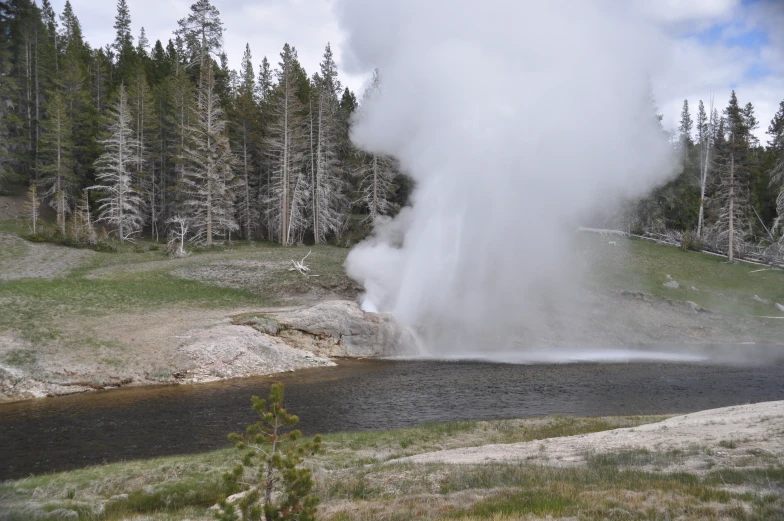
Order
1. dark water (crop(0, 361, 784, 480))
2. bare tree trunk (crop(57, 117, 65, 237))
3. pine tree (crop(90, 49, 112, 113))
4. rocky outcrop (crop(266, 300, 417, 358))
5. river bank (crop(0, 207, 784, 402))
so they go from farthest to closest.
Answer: pine tree (crop(90, 49, 112, 113))
bare tree trunk (crop(57, 117, 65, 237))
rocky outcrop (crop(266, 300, 417, 358))
river bank (crop(0, 207, 784, 402))
dark water (crop(0, 361, 784, 480))

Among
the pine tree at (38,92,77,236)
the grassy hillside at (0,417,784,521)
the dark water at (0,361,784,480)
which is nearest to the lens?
the grassy hillside at (0,417,784,521)

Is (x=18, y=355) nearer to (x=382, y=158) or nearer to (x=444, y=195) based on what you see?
(x=444, y=195)

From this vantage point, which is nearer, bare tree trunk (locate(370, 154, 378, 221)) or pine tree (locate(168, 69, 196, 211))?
pine tree (locate(168, 69, 196, 211))

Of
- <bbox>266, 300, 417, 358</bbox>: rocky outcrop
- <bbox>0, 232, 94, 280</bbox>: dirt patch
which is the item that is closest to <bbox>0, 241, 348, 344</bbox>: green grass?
<bbox>0, 232, 94, 280</bbox>: dirt patch

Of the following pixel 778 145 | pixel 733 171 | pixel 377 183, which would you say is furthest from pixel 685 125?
pixel 377 183

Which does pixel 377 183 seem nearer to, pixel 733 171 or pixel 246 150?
pixel 246 150

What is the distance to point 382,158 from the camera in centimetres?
5791

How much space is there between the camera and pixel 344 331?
30875 mm

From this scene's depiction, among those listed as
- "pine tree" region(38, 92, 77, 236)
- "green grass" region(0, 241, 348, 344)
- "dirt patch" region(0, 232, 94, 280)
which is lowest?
"green grass" region(0, 241, 348, 344)

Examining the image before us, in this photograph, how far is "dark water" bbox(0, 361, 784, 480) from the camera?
15.4 metres

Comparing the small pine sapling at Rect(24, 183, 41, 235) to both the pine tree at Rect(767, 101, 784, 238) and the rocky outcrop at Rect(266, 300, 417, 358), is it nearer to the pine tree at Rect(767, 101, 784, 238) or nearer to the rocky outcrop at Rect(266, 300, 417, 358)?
the rocky outcrop at Rect(266, 300, 417, 358)

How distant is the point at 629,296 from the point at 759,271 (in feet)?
62.9

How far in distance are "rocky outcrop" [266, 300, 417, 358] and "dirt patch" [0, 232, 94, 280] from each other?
18532 millimetres

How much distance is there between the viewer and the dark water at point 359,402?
50.6 ft
